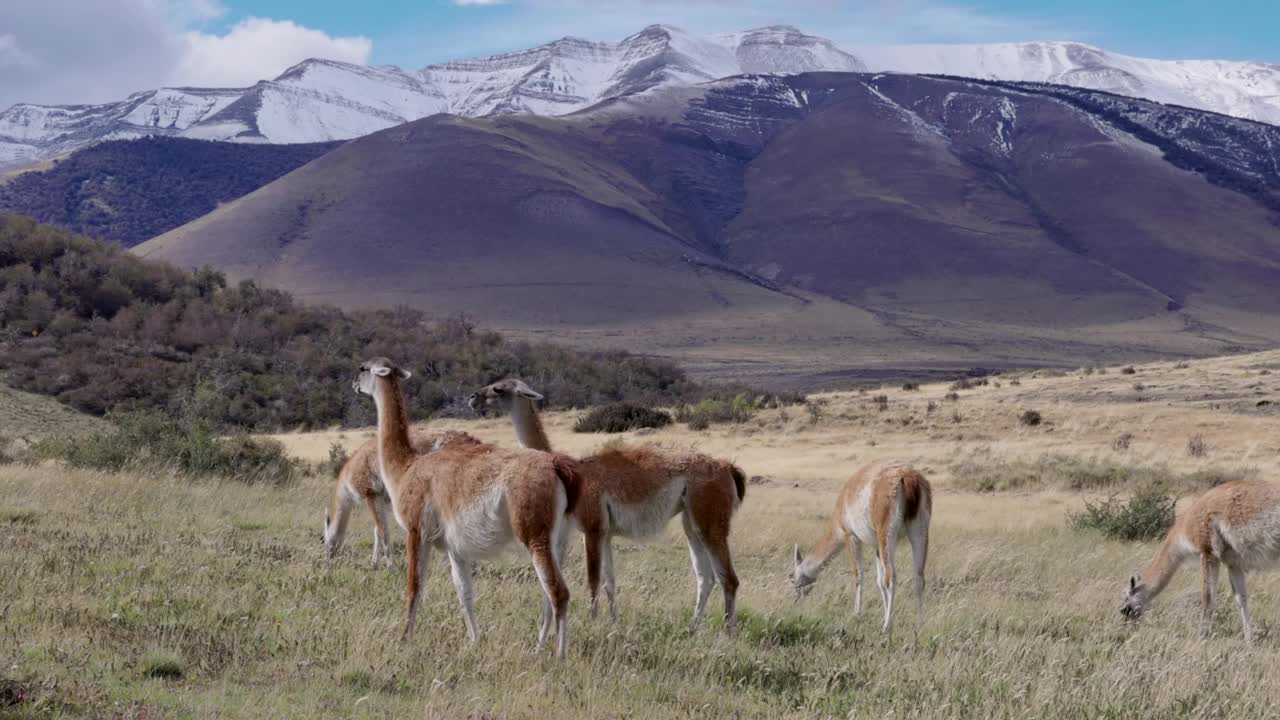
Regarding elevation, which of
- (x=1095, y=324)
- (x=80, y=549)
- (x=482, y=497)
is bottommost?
(x=1095, y=324)

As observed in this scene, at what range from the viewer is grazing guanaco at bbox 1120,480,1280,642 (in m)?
9.35

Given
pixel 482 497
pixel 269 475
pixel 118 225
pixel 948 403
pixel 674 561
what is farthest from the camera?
pixel 118 225

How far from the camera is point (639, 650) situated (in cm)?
Answer: 744

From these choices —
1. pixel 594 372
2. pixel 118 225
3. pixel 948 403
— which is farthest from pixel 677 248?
pixel 948 403

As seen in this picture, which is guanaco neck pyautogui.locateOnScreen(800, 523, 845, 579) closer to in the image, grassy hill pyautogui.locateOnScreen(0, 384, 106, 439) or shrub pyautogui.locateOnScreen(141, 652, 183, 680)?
shrub pyautogui.locateOnScreen(141, 652, 183, 680)

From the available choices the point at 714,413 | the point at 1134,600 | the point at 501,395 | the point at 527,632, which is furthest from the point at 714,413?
the point at 527,632

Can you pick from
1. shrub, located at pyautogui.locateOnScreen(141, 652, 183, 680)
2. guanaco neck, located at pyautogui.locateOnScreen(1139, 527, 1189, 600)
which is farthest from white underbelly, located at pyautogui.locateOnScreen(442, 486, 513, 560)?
guanaco neck, located at pyautogui.locateOnScreen(1139, 527, 1189, 600)

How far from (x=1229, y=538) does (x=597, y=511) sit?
5.03 meters

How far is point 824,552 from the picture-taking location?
419 inches

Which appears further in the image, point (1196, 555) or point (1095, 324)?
point (1095, 324)

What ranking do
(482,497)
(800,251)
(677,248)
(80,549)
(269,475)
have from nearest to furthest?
1. (482,497)
2. (80,549)
3. (269,475)
4. (677,248)
5. (800,251)

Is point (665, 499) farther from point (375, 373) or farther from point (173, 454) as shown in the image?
point (173, 454)

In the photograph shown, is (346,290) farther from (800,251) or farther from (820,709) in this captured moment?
(820,709)

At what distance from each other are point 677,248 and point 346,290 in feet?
141
